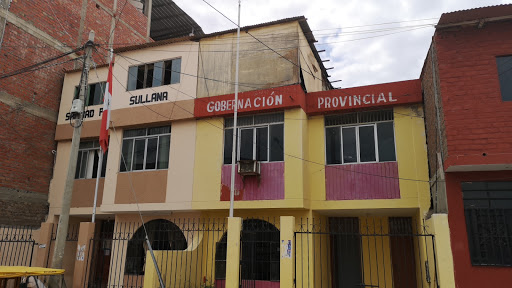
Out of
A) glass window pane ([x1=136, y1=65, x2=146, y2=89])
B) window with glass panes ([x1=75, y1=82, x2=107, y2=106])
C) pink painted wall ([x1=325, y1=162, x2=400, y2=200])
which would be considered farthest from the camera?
window with glass panes ([x1=75, y1=82, x2=107, y2=106])

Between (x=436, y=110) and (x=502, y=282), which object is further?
(x=436, y=110)

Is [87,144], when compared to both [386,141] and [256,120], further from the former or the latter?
[386,141]

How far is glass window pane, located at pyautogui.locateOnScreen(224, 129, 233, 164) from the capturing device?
541 inches

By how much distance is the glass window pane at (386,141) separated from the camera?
41.5 feet

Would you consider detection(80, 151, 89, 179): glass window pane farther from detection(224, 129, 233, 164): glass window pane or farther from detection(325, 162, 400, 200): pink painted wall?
detection(325, 162, 400, 200): pink painted wall

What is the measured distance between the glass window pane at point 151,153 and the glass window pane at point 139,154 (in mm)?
221

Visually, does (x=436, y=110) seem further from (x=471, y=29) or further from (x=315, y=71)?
(x=315, y=71)

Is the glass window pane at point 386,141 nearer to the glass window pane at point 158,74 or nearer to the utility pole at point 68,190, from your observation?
the glass window pane at point 158,74

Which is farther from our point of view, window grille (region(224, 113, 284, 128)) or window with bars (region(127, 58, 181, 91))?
window with bars (region(127, 58, 181, 91))

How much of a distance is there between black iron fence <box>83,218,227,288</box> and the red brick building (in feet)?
20.0

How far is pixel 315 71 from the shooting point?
16.4 metres

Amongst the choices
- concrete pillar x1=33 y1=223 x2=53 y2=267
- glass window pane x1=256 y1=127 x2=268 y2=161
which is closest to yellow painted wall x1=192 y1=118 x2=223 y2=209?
glass window pane x1=256 y1=127 x2=268 y2=161

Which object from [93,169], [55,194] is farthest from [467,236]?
[55,194]

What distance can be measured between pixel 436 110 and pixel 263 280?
7.39 metres
